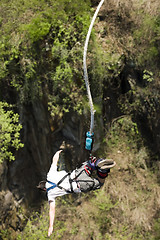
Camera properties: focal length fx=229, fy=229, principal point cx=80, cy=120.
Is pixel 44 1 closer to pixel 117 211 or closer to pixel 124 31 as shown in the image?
pixel 124 31

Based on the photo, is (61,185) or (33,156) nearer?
(61,185)

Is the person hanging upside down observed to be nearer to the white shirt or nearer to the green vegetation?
the white shirt

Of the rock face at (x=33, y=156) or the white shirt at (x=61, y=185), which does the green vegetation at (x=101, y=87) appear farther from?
the white shirt at (x=61, y=185)

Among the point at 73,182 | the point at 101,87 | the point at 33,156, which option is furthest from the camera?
the point at 33,156

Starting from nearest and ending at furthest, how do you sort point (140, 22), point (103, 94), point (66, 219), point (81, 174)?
point (81, 174) → point (140, 22) → point (103, 94) → point (66, 219)

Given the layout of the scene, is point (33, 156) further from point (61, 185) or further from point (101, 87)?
point (61, 185)

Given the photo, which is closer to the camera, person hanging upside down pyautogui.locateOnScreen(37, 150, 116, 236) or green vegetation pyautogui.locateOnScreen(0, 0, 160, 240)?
person hanging upside down pyautogui.locateOnScreen(37, 150, 116, 236)

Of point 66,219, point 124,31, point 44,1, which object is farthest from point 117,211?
point 44,1

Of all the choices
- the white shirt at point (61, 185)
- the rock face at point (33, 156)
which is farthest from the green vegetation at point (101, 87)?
the white shirt at point (61, 185)

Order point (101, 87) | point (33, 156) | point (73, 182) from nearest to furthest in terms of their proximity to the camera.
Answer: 1. point (73, 182)
2. point (101, 87)
3. point (33, 156)

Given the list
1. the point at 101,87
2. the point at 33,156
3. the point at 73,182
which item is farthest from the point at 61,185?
the point at 33,156

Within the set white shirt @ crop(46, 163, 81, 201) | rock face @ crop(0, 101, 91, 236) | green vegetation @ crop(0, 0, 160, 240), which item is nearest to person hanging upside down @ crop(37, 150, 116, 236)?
white shirt @ crop(46, 163, 81, 201)

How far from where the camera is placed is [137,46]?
20.5 feet

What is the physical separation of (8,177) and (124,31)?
582 centimetres
